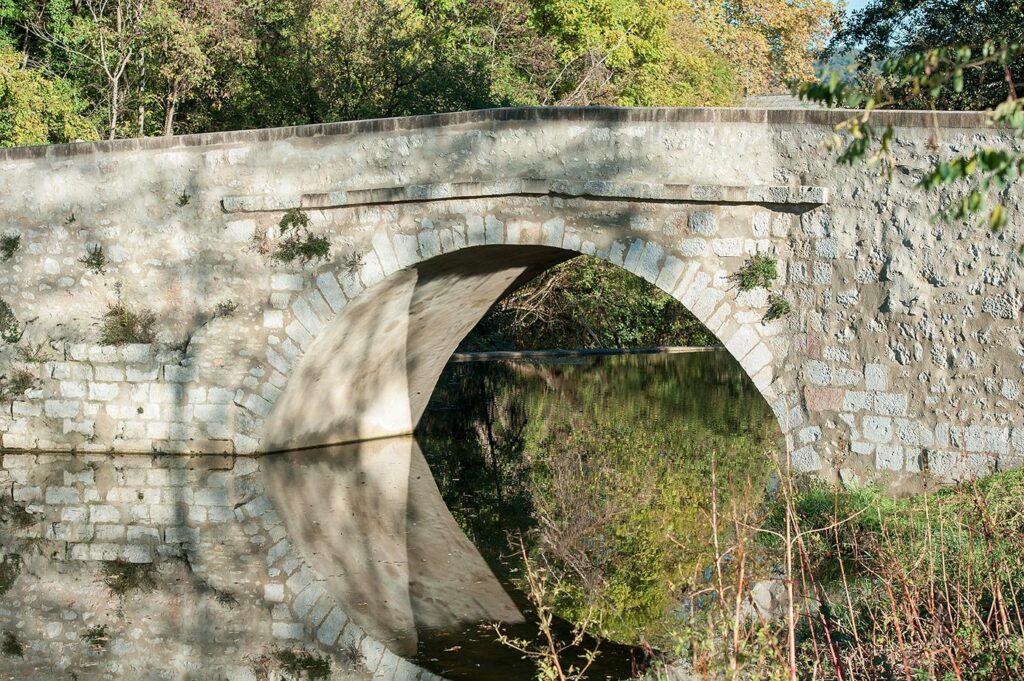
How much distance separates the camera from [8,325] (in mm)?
10680

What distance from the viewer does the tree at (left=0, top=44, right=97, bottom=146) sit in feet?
54.2

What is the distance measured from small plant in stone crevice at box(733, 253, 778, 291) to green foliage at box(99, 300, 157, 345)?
16.3 ft

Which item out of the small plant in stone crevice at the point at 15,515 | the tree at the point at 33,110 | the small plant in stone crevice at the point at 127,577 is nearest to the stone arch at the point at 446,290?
the small plant in stone crevice at the point at 15,515

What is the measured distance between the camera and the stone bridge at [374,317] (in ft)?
24.3

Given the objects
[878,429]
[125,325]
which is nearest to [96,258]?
[125,325]

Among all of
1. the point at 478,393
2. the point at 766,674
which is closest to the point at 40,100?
the point at 478,393

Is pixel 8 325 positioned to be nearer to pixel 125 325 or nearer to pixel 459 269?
pixel 125 325

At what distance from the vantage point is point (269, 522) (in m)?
8.47

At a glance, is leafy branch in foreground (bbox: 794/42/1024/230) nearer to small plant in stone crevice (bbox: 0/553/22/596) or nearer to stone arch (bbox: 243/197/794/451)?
stone arch (bbox: 243/197/794/451)

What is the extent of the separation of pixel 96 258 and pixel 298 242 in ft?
6.29

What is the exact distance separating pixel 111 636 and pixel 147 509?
280 centimetres

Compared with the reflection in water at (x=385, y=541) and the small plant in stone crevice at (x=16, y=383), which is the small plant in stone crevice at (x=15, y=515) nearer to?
the reflection in water at (x=385, y=541)

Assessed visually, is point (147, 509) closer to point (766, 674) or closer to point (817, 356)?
point (817, 356)

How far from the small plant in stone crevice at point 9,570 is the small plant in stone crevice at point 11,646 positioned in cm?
86
